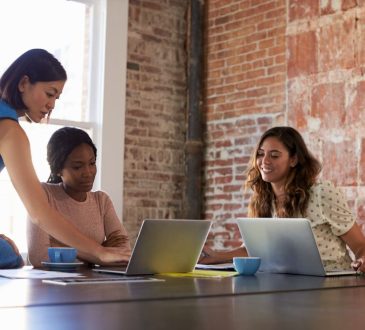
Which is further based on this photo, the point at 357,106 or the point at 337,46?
the point at 337,46

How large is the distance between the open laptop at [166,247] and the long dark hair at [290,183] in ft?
3.08

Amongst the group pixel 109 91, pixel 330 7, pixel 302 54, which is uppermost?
pixel 330 7

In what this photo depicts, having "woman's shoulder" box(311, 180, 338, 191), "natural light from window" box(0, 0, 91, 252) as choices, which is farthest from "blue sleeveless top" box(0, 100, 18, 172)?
"natural light from window" box(0, 0, 91, 252)

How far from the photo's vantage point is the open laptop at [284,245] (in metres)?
2.92

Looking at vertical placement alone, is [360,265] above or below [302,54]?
below

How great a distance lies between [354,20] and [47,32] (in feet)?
8.10

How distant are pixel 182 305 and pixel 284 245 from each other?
1237mm

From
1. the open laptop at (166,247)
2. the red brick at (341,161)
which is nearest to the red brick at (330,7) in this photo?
the red brick at (341,161)

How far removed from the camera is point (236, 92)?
6.43 meters

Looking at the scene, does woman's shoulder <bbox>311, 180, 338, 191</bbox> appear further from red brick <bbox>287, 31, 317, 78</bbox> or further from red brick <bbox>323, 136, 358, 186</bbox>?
red brick <bbox>287, 31, 317, 78</bbox>

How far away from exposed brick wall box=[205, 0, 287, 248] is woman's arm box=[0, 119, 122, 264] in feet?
10.7

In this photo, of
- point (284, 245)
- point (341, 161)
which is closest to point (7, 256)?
point (284, 245)

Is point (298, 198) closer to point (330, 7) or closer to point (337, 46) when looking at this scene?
point (337, 46)

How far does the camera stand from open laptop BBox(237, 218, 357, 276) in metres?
2.92
